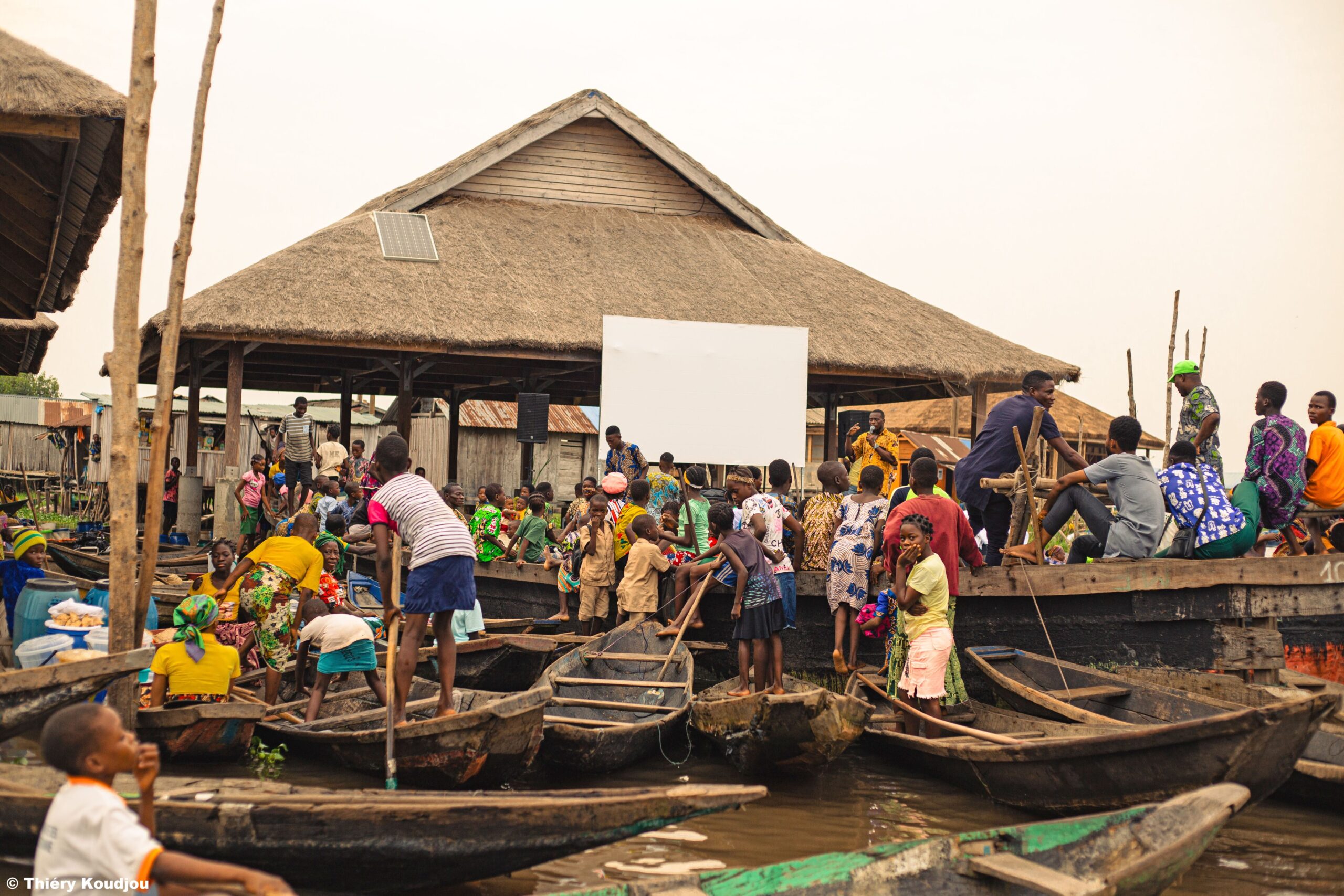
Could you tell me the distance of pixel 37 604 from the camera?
23.7ft

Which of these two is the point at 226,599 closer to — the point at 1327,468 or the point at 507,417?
the point at 1327,468

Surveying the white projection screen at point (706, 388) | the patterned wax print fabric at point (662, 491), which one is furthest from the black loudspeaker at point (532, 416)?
the patterned wax print fabric at point (662, 491)

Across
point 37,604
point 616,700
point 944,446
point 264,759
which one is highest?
point 944,446

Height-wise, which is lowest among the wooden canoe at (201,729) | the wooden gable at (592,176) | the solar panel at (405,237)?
the wooden canoe at (201,729)

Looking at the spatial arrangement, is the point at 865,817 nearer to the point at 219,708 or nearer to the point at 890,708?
the point at 890,708

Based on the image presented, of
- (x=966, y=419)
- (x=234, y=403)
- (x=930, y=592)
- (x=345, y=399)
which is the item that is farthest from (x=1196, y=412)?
(x=966, y=419)

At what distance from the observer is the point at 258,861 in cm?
442

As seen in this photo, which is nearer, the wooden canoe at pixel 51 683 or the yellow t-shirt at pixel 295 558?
the wooden canoe at pixel 51 683

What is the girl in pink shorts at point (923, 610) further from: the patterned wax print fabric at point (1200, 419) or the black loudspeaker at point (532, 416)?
the black loudspeaker at point (532, 416)

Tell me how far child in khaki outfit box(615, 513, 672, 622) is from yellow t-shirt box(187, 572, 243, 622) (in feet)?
11.0

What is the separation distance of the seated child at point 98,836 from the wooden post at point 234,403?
1051 centimetres

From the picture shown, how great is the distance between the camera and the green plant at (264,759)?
22.6 ft

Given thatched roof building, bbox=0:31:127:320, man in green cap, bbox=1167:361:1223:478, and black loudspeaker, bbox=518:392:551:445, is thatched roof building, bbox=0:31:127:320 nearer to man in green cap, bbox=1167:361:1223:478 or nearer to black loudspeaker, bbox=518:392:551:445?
black loudspeaker, bbox=518:392:551:445

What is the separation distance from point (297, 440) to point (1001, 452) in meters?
9.49
